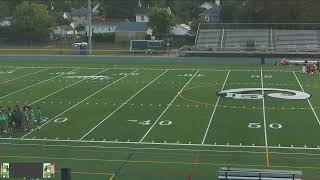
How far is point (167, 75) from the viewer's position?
37.0 meters

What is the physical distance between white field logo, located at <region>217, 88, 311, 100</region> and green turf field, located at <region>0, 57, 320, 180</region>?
27cm

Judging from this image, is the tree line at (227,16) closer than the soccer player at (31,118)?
No

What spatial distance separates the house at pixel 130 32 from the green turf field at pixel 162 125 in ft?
127

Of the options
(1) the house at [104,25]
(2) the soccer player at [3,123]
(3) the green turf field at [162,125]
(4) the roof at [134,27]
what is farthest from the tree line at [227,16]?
(2) the soccer player at [3,123]

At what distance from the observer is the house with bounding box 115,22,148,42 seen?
2997 inches

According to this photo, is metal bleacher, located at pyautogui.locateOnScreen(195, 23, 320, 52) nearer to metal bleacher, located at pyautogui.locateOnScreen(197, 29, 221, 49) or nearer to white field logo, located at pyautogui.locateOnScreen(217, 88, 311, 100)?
metal bleacher, located at pyautogui.locateOnScreen(197, 29, 221, 49)

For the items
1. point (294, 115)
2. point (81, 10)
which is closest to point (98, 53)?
point (294, 115)

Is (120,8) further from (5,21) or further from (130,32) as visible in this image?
(130,32)

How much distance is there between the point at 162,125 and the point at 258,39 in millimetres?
36687

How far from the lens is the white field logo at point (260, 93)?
27.6 metres

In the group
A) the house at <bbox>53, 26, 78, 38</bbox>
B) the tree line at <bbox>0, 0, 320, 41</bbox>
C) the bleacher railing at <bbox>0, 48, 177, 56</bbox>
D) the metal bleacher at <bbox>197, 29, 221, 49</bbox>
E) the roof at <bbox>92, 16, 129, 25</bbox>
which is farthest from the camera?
the roof at <bbox>92, 16, 129, 25</bbox>

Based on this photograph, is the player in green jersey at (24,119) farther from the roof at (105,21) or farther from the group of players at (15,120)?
the roof at (105,21)

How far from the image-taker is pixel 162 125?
21.7 meters

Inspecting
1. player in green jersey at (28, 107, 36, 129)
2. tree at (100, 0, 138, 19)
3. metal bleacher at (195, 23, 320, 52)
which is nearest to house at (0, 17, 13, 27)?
tree at (100, 0, 138, 19)
